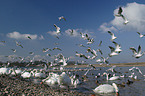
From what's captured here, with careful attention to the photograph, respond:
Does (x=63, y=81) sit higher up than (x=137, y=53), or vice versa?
(x=137, y=53)

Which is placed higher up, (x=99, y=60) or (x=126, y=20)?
(x=126, y=20)

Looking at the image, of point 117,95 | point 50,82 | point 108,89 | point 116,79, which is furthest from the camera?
point 116,79

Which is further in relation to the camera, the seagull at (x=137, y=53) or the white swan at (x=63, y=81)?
the white swan at (x=63, y=81)

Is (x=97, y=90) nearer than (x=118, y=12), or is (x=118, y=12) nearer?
(x=118, y=12)

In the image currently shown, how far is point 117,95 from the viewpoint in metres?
12.2

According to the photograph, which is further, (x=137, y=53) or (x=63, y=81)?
(x=63, y=81)

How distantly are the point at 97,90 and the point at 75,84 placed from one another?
171 inches

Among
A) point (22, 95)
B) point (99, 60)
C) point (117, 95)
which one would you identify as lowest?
point (117, 95)

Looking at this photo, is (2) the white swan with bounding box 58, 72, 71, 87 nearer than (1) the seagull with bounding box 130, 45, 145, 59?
No

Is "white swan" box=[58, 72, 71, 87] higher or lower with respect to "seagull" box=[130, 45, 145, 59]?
lower

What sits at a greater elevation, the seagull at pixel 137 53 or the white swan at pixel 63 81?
the seagull at pixel 137 53

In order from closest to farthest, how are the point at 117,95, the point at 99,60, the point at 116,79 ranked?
the point at 117,95, the point at 99,60, the point at 116,79

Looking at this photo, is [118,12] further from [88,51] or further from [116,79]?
[116,79]

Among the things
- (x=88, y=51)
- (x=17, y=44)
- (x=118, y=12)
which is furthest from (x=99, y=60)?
(x=17, y=44)
